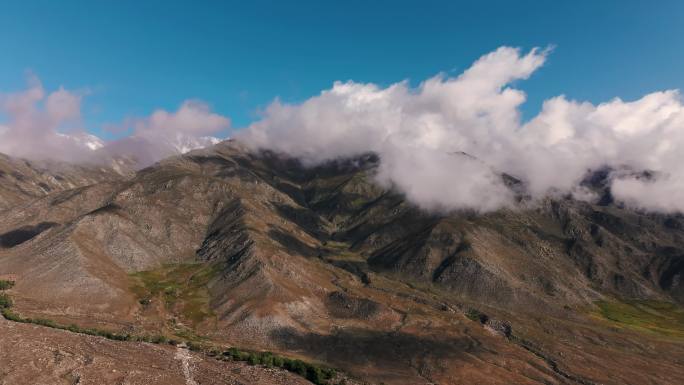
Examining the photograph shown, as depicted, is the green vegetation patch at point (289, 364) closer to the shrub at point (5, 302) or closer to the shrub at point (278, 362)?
the shrub at point (278, 362)

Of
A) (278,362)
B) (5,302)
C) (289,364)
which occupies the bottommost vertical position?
(5,302)

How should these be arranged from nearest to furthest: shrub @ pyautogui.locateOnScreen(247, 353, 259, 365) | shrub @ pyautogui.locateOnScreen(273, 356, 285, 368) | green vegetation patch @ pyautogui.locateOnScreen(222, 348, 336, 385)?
green vegetation patch @ pyautogui.locateOnScreen(222, 348, 336, 385) → shrub @ pyautogui.locateOnScreen(247, 353, 259, 365) → shrub @ pyautogui.locateOnScreen(273, 356, 285, 368)

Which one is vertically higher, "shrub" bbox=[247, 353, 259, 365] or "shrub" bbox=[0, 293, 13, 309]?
"shrub" bbox=[247, 353, 259, 365]

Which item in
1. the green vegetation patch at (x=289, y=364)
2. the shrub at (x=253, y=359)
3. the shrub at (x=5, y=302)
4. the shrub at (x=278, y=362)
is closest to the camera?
the green vegetation patch at (x=289, y=364)

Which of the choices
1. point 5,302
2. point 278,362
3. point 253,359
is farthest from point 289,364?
point 5,302

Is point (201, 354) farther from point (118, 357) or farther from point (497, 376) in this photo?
point (497, 376)

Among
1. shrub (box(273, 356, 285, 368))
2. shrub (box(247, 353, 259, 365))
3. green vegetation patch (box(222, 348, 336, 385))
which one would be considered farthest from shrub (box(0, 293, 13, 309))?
shrub (box(273, 356, 285, 368))

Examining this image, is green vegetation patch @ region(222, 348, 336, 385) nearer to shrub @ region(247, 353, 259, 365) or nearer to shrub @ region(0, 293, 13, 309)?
shrub @ region(247, 353, 259, 365)

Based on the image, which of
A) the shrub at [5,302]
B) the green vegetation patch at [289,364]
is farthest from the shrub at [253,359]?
the shrub at [5,302]

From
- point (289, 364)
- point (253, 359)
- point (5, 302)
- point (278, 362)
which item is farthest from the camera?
point (5, 302)

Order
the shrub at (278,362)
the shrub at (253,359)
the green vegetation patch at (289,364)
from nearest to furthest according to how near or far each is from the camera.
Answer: the green vegetation patch at (289,364) < the shrub at (253,359) < the shrub at (278,362)

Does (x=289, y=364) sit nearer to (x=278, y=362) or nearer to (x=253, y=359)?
(x=278, y=362)

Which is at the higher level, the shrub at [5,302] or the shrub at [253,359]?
the shrub at [253,359]

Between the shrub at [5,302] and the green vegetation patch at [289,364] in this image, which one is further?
the shrub at [5,302]
